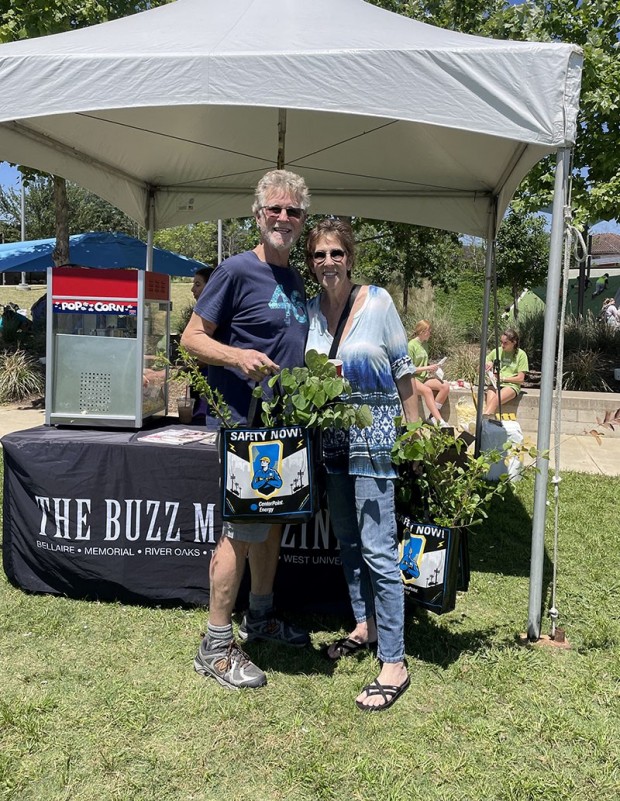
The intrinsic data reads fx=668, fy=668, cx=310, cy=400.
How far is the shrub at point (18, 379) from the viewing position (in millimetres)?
9570

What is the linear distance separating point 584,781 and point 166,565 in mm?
1934

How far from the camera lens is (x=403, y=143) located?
14.7 feet

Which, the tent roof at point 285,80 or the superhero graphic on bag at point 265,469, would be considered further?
the tent roof at point 285,80

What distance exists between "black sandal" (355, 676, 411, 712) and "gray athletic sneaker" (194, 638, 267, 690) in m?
0.40

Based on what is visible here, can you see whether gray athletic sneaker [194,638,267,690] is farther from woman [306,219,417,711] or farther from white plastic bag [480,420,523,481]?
white plastic bag [480,420,523,481]

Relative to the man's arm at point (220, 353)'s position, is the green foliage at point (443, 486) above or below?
below

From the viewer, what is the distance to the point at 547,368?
112 inches

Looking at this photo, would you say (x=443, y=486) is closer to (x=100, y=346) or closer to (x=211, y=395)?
(x=211, y=395)

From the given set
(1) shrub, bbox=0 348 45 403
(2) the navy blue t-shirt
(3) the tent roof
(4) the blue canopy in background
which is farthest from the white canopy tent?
(4) the blue canopy in background

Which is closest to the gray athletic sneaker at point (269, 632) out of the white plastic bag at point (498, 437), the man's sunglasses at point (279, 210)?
the man's sunglasses at point (279, 210)

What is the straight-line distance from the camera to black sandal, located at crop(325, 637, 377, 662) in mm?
2797

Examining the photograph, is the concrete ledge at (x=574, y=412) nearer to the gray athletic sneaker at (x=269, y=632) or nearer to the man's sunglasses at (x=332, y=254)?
the gray athletic sneaker at (x=269, y=632)

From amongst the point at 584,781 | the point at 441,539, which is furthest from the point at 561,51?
the point at 584,781

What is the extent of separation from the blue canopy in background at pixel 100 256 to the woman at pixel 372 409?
9.90m
